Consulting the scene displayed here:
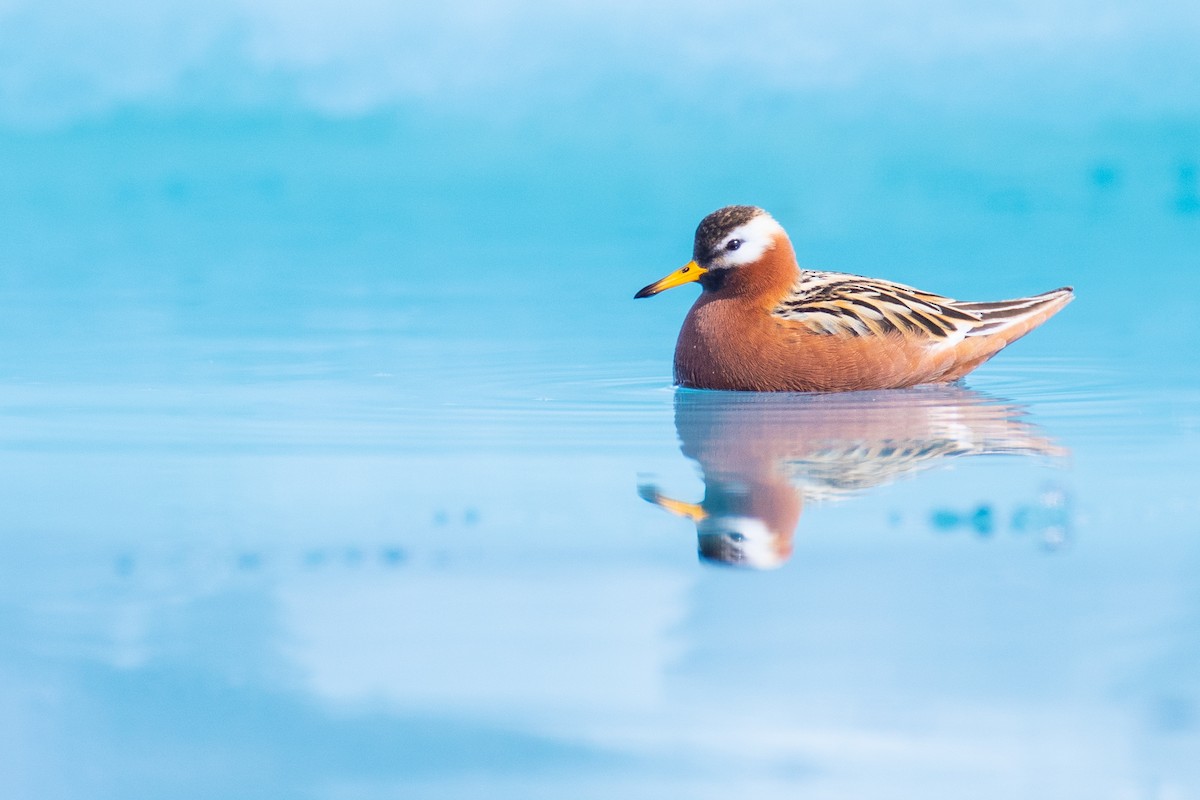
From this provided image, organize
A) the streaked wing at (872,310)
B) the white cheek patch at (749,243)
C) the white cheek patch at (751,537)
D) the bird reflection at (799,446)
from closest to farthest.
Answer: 1. the white cheek patch at (751,537)
2. the bird reflection at (799,446)
3. the streaked wing at (872,310)
4. the white cheek patch at (749,243)

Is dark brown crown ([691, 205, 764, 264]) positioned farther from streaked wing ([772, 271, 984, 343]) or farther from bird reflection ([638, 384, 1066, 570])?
bird reflection ([638, 384, 1066, 570])

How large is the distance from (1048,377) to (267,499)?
501cm

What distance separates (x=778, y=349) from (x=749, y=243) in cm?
71

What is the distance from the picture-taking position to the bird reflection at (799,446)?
6.75 m

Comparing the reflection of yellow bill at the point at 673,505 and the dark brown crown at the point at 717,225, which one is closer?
the reflection of yellow bill at the point at 673,505

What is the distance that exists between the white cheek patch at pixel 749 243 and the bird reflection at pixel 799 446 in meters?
0.78

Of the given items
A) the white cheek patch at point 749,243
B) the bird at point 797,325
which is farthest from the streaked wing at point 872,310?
the white cheek patch at point 749,243

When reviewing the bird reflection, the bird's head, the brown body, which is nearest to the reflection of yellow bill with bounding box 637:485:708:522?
the bird reflection

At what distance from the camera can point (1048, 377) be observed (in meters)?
10.4

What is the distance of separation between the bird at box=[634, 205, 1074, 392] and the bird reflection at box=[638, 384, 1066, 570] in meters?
0.11

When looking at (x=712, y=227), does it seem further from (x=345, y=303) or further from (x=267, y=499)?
(x=345, y=303)

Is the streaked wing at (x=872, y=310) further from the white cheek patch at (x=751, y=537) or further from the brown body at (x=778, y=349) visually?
the white cheek patch at (x=751, y=537)

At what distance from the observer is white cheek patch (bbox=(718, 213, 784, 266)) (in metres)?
9.93

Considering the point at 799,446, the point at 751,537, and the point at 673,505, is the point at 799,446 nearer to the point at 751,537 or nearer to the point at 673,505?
the point at 673,505
